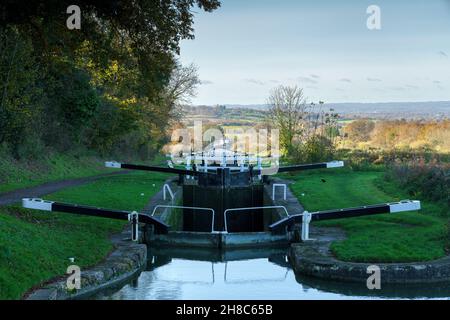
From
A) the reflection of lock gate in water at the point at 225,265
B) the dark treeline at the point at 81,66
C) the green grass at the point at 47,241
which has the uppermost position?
the dark treeline at the point at 81,66

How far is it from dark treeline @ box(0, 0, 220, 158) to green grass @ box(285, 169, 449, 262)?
584cm

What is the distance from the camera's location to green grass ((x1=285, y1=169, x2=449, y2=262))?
11867 millimetres

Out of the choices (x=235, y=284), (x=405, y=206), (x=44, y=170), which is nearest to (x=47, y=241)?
(x=235, y=284)

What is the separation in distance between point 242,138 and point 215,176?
20.9 metres

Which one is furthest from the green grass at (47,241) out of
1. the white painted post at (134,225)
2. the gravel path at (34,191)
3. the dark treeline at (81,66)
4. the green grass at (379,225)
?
the green grass at (379,225)

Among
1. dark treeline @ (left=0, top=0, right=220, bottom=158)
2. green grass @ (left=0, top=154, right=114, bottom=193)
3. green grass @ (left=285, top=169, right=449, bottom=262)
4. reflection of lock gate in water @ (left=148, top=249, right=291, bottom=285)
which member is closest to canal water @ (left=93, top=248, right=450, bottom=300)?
reflection of lock gate in water @ (left=148, top=249, right=291, bottom=285)

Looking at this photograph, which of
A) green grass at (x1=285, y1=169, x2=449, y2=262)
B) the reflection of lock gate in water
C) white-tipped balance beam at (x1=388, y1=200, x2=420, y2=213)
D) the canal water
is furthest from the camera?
white-tipped balance beam at (x1=388, y1=200, x2=420, y2=213)

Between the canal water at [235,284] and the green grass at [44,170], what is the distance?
29.9ft

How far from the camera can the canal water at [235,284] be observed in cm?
1046

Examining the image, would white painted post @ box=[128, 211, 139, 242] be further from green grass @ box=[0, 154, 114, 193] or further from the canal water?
green grass @ box=[0, 154, 114, 193]

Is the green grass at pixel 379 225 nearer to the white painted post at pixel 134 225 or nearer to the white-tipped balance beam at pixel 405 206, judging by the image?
the white-tipped balance beam at pixel 405 206

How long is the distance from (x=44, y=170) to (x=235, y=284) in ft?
57.7

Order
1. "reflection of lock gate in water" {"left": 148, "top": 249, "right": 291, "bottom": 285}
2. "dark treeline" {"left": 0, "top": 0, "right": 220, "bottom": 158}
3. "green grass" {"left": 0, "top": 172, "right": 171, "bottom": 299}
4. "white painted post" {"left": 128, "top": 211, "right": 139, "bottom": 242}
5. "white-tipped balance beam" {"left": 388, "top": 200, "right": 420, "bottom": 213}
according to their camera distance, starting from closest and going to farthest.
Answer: "green grass" {"left": 0, "top": 172, "right": 171, "bottom": 299} → "reflection of lock gate in water" {"left": 148, "top": 249, "right": 291, "bottom": 285} → "white-tipped balance beam" {"left": 388, "top": 200, "right": 420, "bottom": 213} → "white painted post" {"left": 128, "top": 211, "right": 139, "bottom": 242} → "dark treeline" {"left": 0, "top": 0, "right": 220, "bottom": 158}
